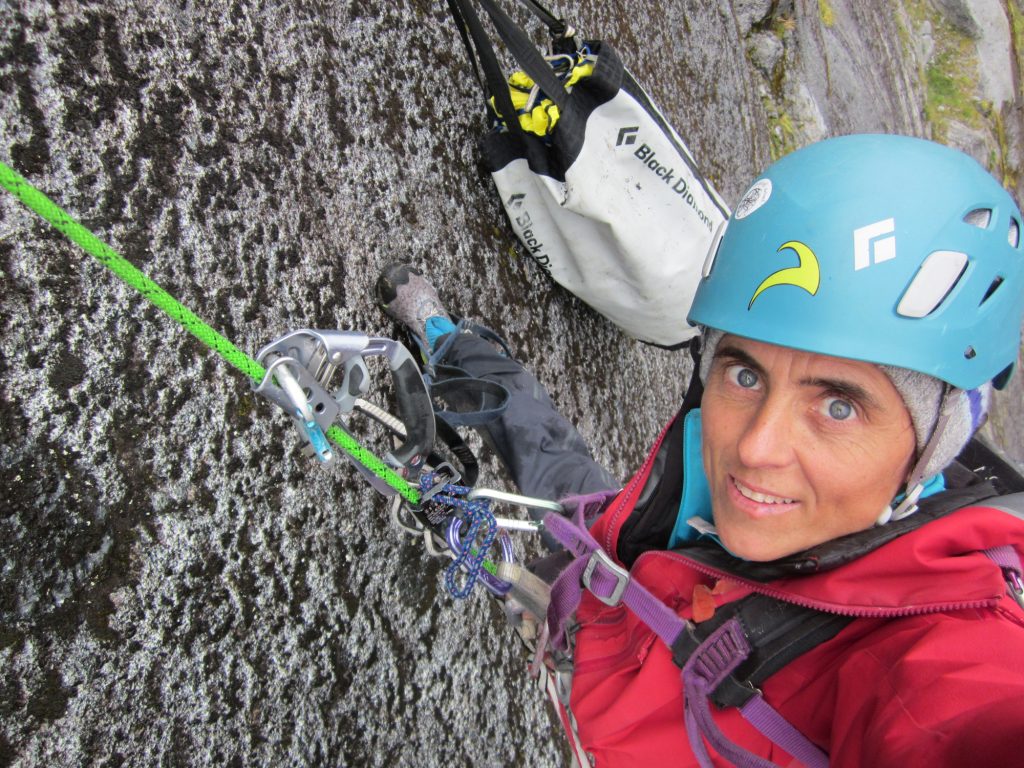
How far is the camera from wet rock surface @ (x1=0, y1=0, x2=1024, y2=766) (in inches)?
48.8

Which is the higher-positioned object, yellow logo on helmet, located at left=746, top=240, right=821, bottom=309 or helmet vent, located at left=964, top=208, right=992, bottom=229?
yellow logo on helmet, located at left=746, top=240, right=821, bottom=309

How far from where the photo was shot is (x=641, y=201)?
7.93ft

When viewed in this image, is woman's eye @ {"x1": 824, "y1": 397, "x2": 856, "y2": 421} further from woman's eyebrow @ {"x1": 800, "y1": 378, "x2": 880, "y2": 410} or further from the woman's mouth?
the woman's mouth

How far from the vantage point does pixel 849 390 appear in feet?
4.47

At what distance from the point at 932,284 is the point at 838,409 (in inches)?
13.1

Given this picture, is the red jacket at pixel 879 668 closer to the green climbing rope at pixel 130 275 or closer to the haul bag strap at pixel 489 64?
the green climbing rope at pixel 130 275

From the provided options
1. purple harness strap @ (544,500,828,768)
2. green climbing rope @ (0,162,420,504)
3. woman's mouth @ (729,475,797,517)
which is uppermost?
green climbing rope @ (0,162,420,504)

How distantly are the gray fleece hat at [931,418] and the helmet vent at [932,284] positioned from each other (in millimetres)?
128

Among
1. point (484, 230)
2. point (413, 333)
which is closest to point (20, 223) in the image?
point (413, 333)

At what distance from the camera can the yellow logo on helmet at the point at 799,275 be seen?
1432 millimetres

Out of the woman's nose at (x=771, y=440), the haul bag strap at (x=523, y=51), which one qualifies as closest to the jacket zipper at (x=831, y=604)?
the woman's nose at (x=771, y=440)

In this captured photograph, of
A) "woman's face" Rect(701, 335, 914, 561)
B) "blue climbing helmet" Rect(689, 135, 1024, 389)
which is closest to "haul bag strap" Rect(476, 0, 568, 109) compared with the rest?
"blue climbing helmet" Rect(689, 135, 1024, 389)

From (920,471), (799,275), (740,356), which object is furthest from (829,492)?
(799,275)

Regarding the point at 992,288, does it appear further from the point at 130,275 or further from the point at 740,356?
the point at 130,275
